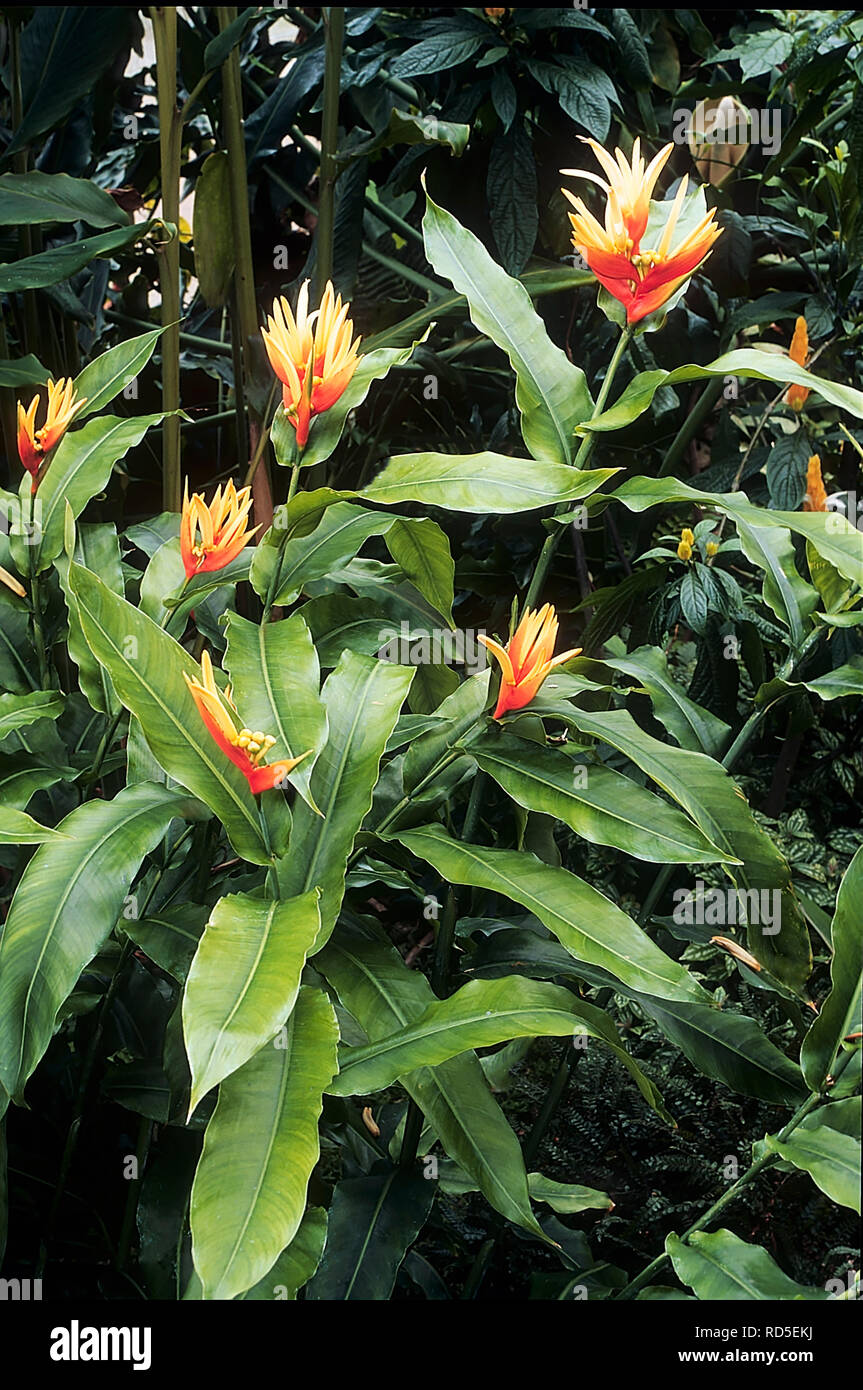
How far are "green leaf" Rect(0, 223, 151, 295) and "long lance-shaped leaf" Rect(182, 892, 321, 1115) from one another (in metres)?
0.86

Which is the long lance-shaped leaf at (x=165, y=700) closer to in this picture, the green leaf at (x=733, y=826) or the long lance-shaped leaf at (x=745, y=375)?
the green leaf at (x=733, y=826)

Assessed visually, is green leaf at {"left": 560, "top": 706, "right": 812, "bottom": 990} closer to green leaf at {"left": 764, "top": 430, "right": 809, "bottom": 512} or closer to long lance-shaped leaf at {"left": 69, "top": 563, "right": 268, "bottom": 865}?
long lance-shaped leaf at {"left": 69, "top": 563, "right": 268, "bottom": 865}

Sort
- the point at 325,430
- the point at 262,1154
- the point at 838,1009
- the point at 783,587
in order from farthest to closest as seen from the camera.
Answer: the point at 783,587, the point at 325,430, the point at 838,1009, the point at 262,1154

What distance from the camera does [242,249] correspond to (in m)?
1.41

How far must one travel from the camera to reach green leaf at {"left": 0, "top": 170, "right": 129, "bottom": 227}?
4.13 ft

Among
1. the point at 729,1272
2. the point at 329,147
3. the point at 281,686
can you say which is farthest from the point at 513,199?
the point at 729,1272

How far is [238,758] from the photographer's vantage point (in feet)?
2.45

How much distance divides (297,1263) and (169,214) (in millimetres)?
1144

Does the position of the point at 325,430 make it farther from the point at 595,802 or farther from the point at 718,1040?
the point at 718,1040

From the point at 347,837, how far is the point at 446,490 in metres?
0.27

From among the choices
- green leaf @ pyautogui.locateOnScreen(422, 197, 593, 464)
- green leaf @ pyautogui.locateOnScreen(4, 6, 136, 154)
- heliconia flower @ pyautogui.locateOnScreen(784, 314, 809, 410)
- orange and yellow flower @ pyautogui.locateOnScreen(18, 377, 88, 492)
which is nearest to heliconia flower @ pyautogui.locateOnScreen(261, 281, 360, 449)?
green leaf @ pyautogui.locateOnScreen(422, 197, 593, 464)

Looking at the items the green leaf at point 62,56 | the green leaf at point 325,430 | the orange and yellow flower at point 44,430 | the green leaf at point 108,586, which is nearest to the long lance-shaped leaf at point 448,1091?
the green leaf at point 108,586

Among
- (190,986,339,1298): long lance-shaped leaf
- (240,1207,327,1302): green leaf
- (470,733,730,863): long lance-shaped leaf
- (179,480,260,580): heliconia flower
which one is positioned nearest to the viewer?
(190,986,339,1298): long lance-shaped leaf

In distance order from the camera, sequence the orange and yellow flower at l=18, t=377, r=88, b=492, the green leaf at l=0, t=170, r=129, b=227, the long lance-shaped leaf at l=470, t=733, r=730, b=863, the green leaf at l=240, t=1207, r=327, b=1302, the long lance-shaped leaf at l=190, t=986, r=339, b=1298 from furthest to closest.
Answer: the green leaf at l=0, t=170, r=129, b=227 < the orange and yellow flower at l=18, t=377, r=88, b=492 < the long lance-shaped leaf at l=470, t=733, r=730, b=863 < the green leaf at l=240, t=1207, r=327, b=1302 < the long lance-shaped leaf at l=190, t=986, r=339, b=1298
